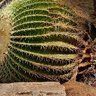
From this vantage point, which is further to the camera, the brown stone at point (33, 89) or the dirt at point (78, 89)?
the dirt at point (78, 89)

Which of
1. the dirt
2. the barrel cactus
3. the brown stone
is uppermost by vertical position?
the barrel cactus

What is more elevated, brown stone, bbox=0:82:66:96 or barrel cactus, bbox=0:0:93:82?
barrel cactus, bbox=0:0:93:82

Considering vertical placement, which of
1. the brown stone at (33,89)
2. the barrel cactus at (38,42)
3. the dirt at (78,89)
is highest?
the barrel cactus at (38,42)

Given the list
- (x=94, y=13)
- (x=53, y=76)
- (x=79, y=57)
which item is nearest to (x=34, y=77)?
(x=53, y=76)

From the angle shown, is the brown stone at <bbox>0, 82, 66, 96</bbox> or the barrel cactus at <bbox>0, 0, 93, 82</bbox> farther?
the barrel cactus at <bbox>0, 0, 93, 82</bbox>

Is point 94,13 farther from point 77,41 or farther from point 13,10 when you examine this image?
point 13,10

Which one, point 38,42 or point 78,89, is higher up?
point 38,42

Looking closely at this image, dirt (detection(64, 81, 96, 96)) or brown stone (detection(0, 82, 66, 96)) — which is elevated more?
brown stone (detection(0, 82, 66, 96))

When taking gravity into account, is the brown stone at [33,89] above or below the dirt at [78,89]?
above
